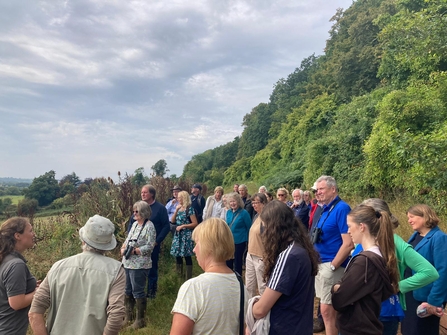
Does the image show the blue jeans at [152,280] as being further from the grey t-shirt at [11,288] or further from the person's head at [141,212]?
the grey t-shirt at [11,288]

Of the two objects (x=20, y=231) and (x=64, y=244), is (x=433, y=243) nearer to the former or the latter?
(x=20, y=231)

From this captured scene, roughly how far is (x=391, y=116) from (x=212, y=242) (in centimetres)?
Answer: 1084

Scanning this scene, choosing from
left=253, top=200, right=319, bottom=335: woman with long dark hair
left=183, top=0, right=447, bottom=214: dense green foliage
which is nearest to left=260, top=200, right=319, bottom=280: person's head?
left=253, top=200, right=319, bottom=335: woman with long dark hair

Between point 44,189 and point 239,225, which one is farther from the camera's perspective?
point 44,189

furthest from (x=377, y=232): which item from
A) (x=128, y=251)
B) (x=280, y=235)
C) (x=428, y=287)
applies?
(x=128, y=251)

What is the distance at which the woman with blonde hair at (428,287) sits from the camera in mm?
2781

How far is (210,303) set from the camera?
1788 mm

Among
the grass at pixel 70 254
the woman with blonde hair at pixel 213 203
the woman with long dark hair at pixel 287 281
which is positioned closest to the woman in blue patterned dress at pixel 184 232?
the grass at pixel 70 254

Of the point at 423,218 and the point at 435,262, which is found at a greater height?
the point at 423,218

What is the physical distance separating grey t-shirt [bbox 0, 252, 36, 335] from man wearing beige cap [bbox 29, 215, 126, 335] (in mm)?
278

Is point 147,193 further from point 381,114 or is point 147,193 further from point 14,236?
point 381,114

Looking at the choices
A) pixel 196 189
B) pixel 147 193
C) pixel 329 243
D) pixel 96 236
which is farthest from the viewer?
pixel 196 189

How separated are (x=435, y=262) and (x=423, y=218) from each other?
1.31 feet

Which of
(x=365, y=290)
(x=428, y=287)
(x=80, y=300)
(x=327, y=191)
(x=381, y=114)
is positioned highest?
(x=381, y=114)
